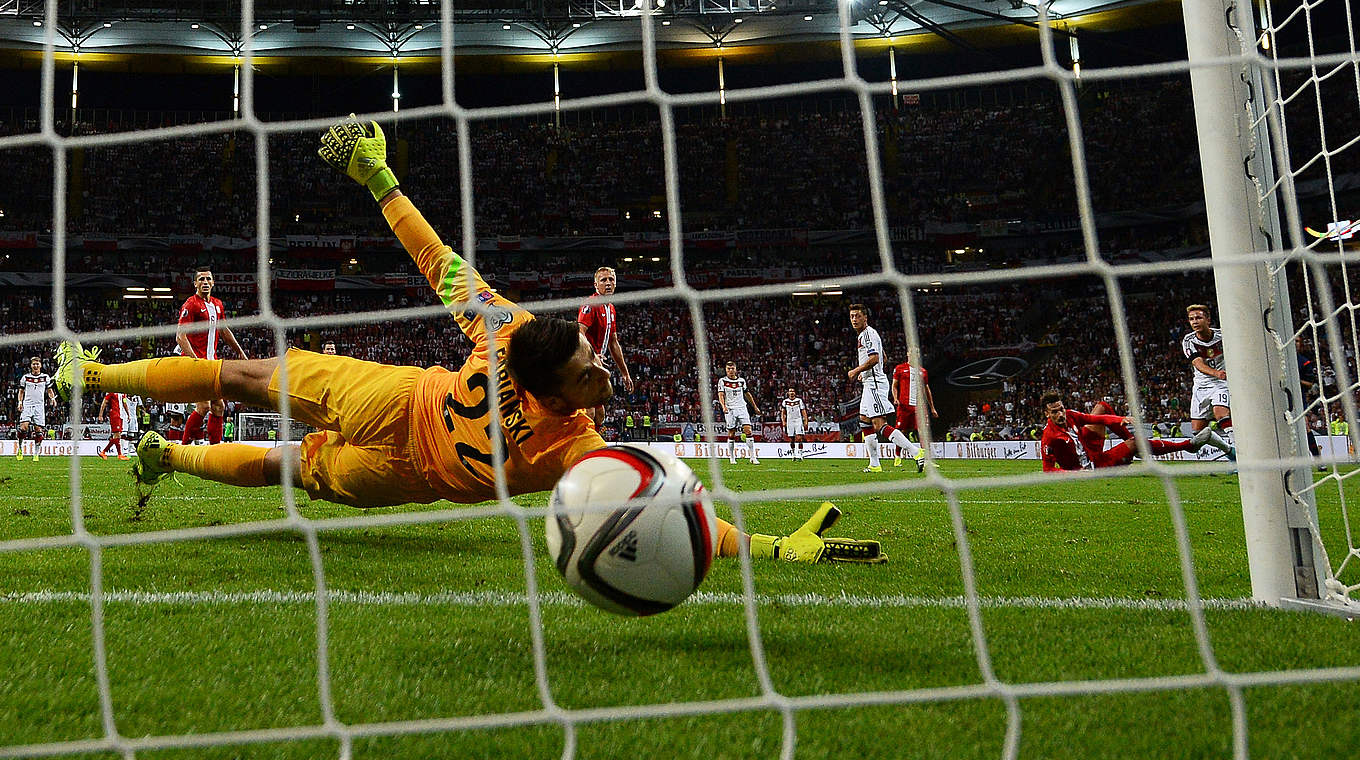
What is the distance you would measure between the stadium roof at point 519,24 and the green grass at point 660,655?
19510mm

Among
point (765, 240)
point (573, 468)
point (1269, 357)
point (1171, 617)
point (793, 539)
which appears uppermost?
point (765, 240)

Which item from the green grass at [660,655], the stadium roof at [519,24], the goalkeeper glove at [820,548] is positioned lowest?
the green grass at [660,655]

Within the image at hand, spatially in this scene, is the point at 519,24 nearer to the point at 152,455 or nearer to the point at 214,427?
the point at 214,427

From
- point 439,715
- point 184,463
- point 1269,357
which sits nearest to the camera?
point 439,715

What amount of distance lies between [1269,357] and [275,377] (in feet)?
11.4

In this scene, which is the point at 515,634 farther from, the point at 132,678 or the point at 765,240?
the point at 765,240

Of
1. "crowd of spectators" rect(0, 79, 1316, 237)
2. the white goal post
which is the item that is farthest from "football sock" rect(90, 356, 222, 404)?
"crowd of spectators" rect(0, 79, 1316, 237)

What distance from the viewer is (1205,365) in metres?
9.14

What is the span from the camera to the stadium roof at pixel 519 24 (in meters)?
22.2

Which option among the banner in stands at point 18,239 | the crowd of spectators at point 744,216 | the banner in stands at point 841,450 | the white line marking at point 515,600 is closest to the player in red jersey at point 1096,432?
the white line marking at point 515,600

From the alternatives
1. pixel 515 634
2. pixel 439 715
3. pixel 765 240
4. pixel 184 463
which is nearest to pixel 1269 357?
pixel 515 634

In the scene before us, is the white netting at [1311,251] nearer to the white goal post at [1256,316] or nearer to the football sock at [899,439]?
the white goal post at [1256,316]

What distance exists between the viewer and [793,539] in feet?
12.2

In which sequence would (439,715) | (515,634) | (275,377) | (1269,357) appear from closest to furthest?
(439,715) → (515,634) → (1269,357) → (275,377)
